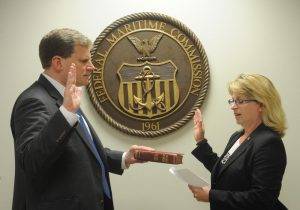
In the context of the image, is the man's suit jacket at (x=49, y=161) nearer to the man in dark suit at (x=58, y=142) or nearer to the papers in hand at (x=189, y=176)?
the man in dark suit at (x=58, y=142)

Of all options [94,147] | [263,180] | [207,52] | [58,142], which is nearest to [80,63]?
[94,147]

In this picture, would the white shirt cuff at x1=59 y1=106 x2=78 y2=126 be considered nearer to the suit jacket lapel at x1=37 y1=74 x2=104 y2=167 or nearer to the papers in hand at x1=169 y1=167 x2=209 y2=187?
the suit jacket lapel at x1=37 y1=74 x2=104 y2=167

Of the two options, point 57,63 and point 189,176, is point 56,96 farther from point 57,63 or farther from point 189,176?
point 189,176

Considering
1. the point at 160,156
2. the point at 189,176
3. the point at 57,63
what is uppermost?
the point at 57,63

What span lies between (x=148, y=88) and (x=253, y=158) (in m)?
0.96

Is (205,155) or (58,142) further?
(205,155)

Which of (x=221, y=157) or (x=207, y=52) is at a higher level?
(x=207, y=52)

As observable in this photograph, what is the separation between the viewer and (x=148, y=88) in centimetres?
265

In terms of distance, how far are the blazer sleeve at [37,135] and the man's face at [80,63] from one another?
0.79 ft

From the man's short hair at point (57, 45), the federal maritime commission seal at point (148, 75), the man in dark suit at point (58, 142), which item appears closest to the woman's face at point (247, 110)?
the federal maritime commission seal at point (148, 75)

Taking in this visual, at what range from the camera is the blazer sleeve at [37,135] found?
1.44 metres

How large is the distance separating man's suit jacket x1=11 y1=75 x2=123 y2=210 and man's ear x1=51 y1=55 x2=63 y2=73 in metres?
0.07
